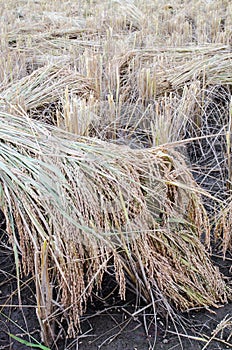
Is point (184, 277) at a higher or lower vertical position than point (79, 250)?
lower

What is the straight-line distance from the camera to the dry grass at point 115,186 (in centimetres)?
124

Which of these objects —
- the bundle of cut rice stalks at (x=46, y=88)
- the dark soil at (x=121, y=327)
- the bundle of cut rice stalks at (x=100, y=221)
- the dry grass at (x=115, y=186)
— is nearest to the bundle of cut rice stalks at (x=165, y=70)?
the dry grass at (x=115, y=186)

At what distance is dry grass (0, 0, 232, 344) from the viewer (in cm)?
124

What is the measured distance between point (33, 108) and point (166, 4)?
8.55ft

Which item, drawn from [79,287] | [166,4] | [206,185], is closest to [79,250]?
[79,287]

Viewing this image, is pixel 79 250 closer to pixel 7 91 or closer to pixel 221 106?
pixel 7 91

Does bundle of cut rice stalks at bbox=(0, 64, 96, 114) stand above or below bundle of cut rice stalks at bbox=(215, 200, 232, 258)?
above

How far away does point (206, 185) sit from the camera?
6.15 feet

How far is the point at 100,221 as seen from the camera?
1302 mm

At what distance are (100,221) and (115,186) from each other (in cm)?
10

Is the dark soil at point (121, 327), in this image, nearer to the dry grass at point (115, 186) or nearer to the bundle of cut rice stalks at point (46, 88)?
the dry grass at point (115, 186)

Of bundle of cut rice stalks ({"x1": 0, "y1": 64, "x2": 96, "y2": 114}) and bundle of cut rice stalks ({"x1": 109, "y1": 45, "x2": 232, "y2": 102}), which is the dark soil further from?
bundle of cut rice stalks ({"x1": 109, "y1": 45, "x2": 232, "y2": 102})

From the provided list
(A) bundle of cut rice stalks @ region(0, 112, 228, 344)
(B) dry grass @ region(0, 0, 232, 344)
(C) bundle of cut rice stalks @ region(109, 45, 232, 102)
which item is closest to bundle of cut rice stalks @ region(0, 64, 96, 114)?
(B) dry grass @ region(0, 0, 232, 344)

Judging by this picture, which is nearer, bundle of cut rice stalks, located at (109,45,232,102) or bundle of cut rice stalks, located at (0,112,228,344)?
bundle of cut rice stalks, located at (0,112,228,344)
